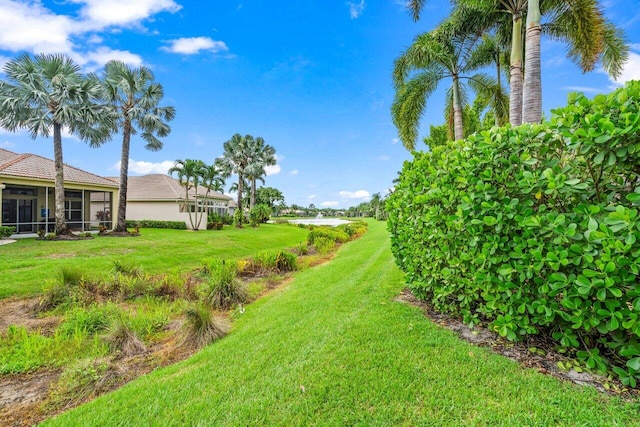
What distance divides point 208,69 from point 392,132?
1091 cm

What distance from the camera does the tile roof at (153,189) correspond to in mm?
26141

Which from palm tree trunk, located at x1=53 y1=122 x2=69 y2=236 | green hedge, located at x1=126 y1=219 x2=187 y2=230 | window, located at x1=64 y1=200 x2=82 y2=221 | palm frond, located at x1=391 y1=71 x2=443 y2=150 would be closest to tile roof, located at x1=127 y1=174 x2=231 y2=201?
green hedge, located at x1=126 y1=219 x2=187 y2=230

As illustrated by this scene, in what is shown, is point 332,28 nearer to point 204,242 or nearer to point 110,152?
point 204,242

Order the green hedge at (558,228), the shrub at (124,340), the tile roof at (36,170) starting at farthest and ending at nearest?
the tile roof at (36,170), the shrub at (124,340), the green hedge at (558,228)

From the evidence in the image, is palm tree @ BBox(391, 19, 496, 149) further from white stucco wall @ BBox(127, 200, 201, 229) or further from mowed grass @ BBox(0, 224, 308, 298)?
white stucco wall @ BBox(127, 200, 201, 229)

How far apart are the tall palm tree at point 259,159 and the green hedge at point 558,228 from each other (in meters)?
31.8

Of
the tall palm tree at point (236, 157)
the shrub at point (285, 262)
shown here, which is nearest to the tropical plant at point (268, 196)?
the tall palm tree at point (236, 157)

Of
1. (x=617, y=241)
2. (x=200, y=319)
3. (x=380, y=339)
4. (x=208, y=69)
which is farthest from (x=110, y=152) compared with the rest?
(x=617, y=241)

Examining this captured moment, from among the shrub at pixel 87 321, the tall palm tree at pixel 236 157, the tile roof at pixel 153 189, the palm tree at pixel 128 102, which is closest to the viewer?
the shrub at pixel 87 321

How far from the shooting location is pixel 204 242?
15.9 m

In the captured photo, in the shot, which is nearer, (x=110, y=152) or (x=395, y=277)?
(x=395, y=277)

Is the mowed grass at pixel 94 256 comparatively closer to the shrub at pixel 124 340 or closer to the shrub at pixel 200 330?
the shrub at pixel 124 340

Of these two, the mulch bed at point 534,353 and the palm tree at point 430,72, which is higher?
the palm tree at point 430,72

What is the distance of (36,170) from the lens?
16750 millimetres
